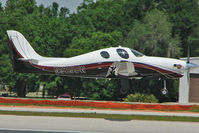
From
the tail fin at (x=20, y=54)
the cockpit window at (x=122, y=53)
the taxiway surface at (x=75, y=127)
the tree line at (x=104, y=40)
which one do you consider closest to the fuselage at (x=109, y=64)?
the cockpit window at (x=122, y=53)

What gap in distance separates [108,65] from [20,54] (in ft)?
25.9

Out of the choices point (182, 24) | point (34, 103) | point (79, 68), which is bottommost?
point (34, 103)

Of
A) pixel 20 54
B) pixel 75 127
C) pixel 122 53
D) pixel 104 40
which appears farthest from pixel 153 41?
pixel 75 127

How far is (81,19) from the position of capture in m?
64.1

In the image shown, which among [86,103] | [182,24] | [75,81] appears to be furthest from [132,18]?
[86,103]

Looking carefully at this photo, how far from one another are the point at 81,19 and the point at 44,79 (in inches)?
851

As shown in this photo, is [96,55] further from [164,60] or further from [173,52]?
[173,52]

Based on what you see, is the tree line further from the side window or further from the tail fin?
the side window

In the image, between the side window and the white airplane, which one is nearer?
the white airplane

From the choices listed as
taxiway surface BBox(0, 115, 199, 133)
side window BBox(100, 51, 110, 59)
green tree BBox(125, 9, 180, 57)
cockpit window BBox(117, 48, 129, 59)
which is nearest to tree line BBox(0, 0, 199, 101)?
green tree BBox(125, 9, 180, 57)

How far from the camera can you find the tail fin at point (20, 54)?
28000 millimetres

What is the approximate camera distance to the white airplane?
2608 centimetres

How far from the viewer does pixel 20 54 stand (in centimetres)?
2859

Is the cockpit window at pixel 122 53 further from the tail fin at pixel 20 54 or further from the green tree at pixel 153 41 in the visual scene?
the green tree at pixel 153 41
